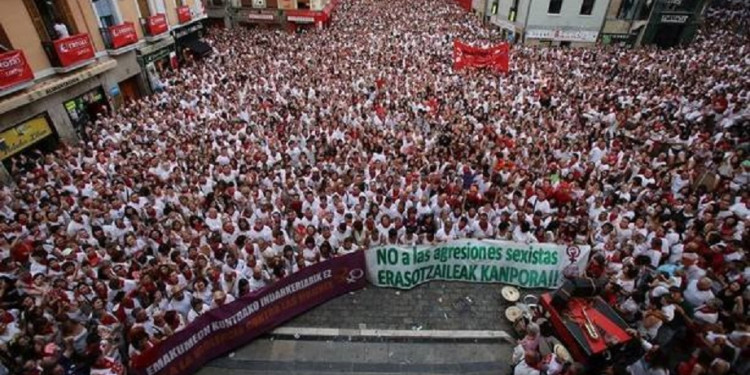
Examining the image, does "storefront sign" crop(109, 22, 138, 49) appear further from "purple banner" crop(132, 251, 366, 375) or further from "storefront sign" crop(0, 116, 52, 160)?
"purple banner" crop(132, 251, 366, 375)

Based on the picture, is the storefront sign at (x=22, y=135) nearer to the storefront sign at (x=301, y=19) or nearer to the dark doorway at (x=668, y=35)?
the storefront sign at (x=301, y=19)

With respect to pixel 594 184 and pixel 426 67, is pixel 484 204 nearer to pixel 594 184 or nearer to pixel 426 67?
pixel 594 184

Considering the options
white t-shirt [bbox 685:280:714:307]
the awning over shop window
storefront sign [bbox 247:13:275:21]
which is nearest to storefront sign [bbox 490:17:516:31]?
storefront sign [bbox 247:13:275:21]

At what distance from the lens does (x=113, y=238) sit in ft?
26.9

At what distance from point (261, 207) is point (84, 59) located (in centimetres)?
998

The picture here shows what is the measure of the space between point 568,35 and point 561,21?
1052 millimetres

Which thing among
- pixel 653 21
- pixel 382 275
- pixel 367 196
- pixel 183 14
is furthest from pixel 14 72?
pixel 653 21

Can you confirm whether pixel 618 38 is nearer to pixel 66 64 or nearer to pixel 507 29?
pixel 507 29

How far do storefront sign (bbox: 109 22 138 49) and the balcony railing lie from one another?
15.1 ft

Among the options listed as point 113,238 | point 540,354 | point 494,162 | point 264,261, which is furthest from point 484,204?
point 113,238

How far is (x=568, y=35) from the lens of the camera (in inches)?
1008

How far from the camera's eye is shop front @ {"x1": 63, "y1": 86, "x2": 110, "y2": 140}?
13.3 m

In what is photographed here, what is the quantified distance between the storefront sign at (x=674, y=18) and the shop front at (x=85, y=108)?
30.9 metres

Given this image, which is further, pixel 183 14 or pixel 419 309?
pixel 183 14
